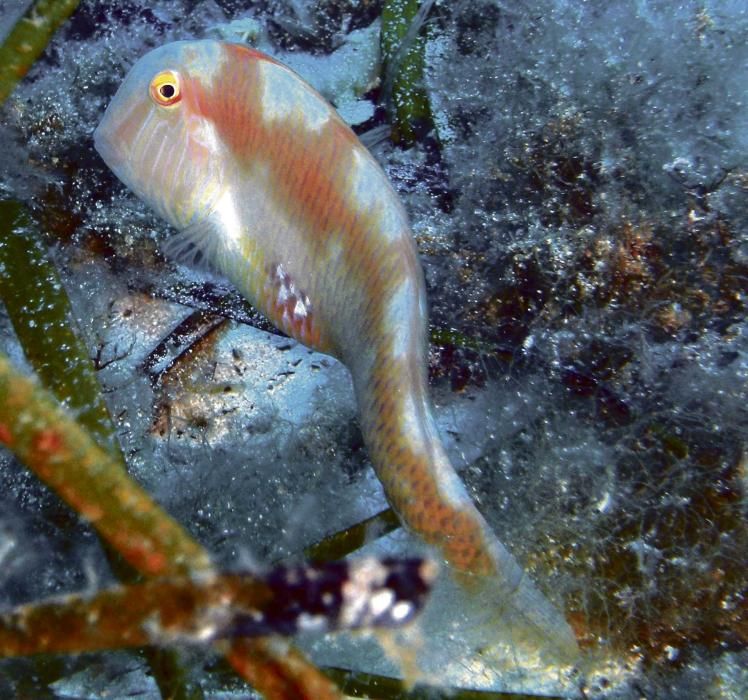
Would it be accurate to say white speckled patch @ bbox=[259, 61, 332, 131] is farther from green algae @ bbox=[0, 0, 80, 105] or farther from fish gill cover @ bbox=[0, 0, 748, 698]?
green algae @ bbox=[0, 0, 80, 105]

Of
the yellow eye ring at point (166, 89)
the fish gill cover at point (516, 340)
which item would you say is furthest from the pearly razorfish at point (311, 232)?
the fish gill cover at point (516, 340)

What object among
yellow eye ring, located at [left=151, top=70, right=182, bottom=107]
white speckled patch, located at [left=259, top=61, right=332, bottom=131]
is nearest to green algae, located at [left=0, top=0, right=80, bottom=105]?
yellow eye ring, located at [left=151, top=70, right=182, bottom=107]

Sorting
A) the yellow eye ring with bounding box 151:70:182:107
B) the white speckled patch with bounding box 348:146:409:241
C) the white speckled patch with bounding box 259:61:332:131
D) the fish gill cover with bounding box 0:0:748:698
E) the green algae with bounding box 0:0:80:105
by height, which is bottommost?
the fish gill cover with bounding box 0:0:748:698

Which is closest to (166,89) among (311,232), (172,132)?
(172,132)

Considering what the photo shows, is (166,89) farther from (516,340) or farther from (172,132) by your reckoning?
(516,340)

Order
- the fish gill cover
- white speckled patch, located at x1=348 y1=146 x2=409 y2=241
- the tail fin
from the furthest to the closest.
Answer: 1. the fish gill cover
2. white speckled patch, located at x1=348 y1=146 x2=409 y2=241
3. the tail fin
